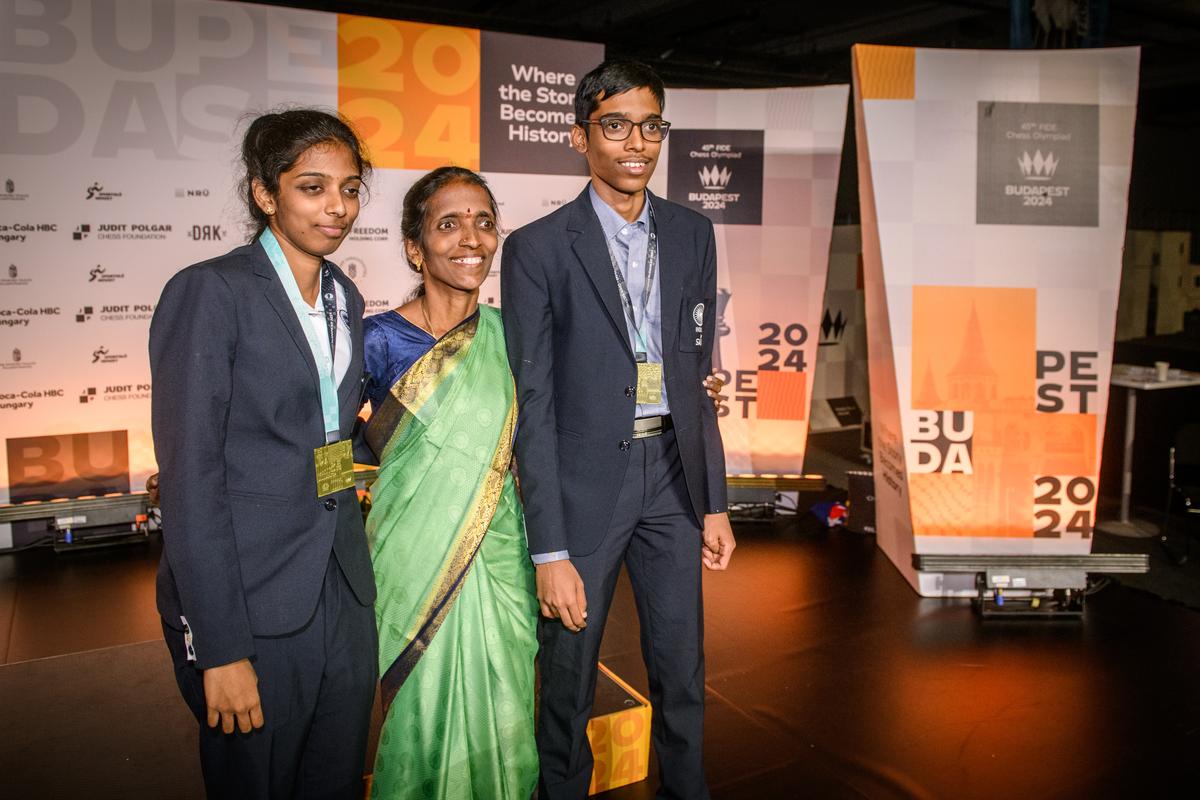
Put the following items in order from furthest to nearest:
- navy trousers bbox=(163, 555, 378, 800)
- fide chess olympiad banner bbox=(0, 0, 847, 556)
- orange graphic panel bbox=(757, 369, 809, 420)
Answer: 1. orange graphic panel bbox=(757, 369, 809, 420)
2. fide chess olympiad banner bbox=(0, 0, 847, 556)
3. navy trousers bbox=(163, 555, 378, 800)

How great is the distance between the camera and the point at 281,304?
1.47m

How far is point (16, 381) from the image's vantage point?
458 centimetres

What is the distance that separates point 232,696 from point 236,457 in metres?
0.35

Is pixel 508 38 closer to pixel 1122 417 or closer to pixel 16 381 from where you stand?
pixel 16 381

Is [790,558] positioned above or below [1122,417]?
below

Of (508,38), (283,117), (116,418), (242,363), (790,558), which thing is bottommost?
(790,558)

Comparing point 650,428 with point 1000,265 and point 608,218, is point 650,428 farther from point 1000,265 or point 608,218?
point 1000,265

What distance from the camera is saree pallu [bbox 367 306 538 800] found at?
6.31 feet

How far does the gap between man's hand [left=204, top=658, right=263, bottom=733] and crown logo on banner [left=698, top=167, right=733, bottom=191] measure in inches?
174

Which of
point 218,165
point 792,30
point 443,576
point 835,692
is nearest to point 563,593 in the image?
point 443,576

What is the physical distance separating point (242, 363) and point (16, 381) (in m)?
3.86

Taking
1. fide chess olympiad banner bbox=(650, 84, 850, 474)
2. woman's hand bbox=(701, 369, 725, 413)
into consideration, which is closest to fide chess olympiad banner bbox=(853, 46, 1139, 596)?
fide chess olympiad banner bbox=(650, 84, 850, 474)

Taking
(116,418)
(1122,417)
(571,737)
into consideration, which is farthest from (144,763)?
(1122,417)

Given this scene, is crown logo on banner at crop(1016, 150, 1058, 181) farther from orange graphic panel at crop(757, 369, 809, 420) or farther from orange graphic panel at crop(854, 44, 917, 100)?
orange graphic panel at crop(757, 369, 809, 420)
